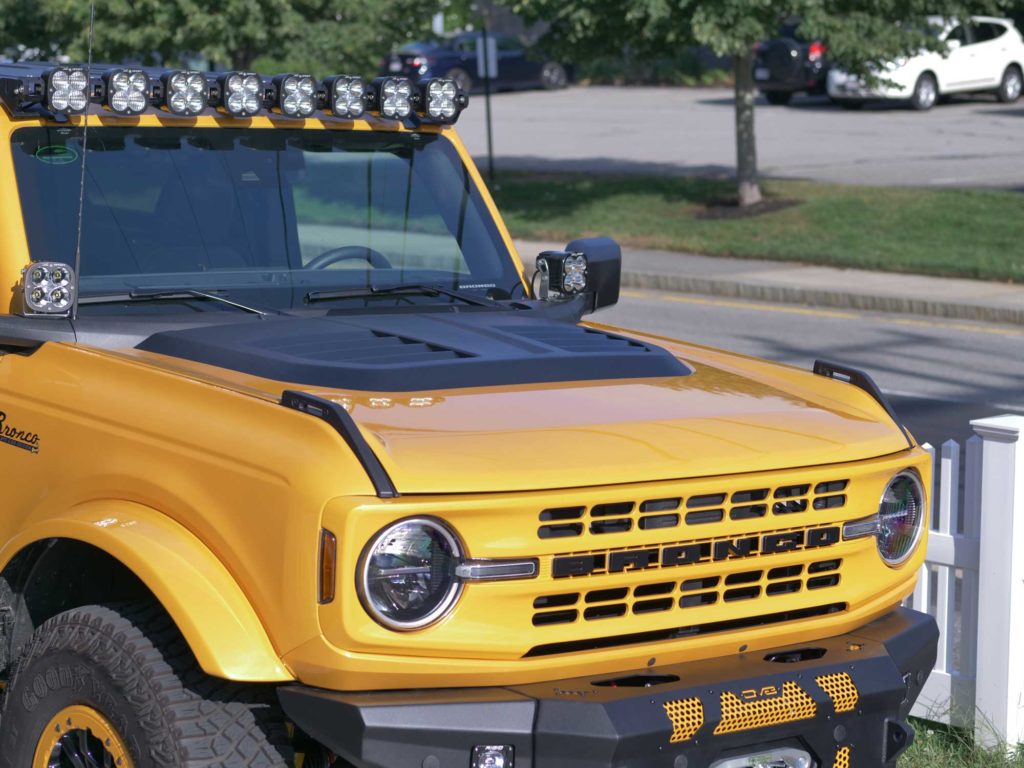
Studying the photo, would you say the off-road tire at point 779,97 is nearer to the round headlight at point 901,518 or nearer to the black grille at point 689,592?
the round headlight at point 901,518

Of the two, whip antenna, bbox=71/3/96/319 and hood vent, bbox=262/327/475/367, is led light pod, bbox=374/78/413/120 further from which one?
hood vent, bbox=262/327/475/367

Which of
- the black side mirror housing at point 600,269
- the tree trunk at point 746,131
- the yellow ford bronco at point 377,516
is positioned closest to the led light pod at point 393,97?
the yellow ford bronco at point 377,516

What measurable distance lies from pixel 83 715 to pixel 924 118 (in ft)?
109

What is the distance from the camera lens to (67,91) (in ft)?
14.7

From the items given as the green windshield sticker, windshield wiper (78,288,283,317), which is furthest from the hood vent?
the green windshield sticker

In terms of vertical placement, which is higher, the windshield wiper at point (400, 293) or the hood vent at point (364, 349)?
the windshield wiper at point (400, 293)

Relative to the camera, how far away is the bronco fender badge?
3943mm

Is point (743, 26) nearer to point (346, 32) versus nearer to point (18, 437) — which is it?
point (346, 32)

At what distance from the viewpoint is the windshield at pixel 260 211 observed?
4.46m

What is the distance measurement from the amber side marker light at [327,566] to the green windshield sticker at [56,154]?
1.80 meters

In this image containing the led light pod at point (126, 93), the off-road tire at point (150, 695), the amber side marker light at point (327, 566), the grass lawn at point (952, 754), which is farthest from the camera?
the grass lawn at point (952, 754)

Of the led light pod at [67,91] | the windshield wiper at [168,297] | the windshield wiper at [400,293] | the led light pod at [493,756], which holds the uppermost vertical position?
the led light pod at [67,91]

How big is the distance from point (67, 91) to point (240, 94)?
49 cm

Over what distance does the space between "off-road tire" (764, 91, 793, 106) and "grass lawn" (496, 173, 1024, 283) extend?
15.6 m
